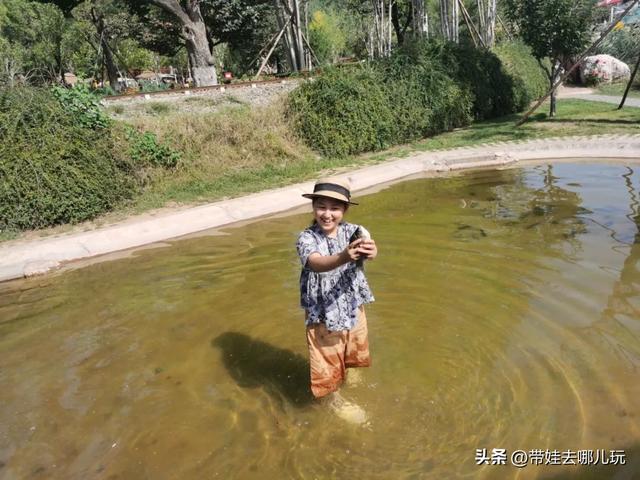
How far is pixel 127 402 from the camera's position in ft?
12.5

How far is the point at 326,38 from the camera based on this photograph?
47.9 metres

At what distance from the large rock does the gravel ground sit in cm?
2021

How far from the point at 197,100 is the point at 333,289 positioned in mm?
15975

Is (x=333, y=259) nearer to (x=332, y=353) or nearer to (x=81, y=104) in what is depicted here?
(x=332, y=353)

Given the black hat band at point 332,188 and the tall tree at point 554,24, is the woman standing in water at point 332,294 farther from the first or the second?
the tall tree at point 554,24

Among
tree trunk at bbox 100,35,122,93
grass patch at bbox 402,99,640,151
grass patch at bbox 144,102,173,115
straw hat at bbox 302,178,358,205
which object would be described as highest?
tree trunk at bbox 100,35,122,93

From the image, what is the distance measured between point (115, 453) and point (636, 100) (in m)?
22.5

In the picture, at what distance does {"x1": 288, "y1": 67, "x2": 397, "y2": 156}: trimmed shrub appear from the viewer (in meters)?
13.2

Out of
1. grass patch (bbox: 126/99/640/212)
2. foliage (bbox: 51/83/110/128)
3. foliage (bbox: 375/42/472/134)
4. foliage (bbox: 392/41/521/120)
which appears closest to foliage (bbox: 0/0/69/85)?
A: grass patch (bbox: 126/99/640/212)

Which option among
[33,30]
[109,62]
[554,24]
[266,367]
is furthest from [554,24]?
[33,30]

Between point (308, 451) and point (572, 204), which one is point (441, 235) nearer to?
point (572, 204)

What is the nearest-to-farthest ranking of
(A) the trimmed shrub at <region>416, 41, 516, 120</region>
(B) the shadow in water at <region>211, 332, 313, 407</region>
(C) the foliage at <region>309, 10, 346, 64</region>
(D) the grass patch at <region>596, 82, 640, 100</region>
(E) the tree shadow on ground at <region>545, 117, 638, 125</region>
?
(B) the shadow in water at <region>211, 332, 313, 407</region> → (E) the tree shadow on ground at <region>545, 117, 638, 125</region> → (A) the trimmed shrub at <region>416, 41, 516, 120</region> → (D) the grass patch at <region>596, 82, 640, 100</region> → (C) the foliage at <region>309, 10, 346, 64</region>

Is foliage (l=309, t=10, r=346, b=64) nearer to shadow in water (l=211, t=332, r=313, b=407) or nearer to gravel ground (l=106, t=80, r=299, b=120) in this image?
gravel ground (l=106, t=80, r=299, b=120)

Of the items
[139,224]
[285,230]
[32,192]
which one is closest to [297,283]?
[285,230]
